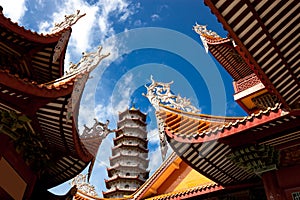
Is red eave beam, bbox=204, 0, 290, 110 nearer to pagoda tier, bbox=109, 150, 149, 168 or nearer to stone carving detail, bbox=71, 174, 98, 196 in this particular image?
stone carving detail, bbox=71, 174, 98, 196

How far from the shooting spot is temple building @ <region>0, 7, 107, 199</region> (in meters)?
5.73

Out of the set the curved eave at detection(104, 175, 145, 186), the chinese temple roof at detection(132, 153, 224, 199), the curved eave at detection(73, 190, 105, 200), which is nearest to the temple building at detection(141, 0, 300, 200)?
the chinese temple roof at detection(132, 153, 224, 199)

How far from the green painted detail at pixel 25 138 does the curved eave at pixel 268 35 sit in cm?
450

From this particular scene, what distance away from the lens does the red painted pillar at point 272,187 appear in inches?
272

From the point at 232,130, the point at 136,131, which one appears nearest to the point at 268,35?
the point at 232,130

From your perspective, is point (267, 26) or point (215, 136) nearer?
point (267, 26)

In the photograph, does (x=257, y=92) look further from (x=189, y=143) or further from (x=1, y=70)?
(x=1, y=70)

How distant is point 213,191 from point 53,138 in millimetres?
5394

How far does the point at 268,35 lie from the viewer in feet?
15.1

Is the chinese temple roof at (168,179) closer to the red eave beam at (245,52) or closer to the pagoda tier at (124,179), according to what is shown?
the red eave beam at (245,52)

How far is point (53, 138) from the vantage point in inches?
290

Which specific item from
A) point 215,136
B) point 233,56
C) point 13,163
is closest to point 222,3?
point 215,136

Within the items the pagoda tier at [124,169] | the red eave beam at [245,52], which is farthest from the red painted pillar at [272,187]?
the pagoda tier at [124,169]

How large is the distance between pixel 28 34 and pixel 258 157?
6797 mm
